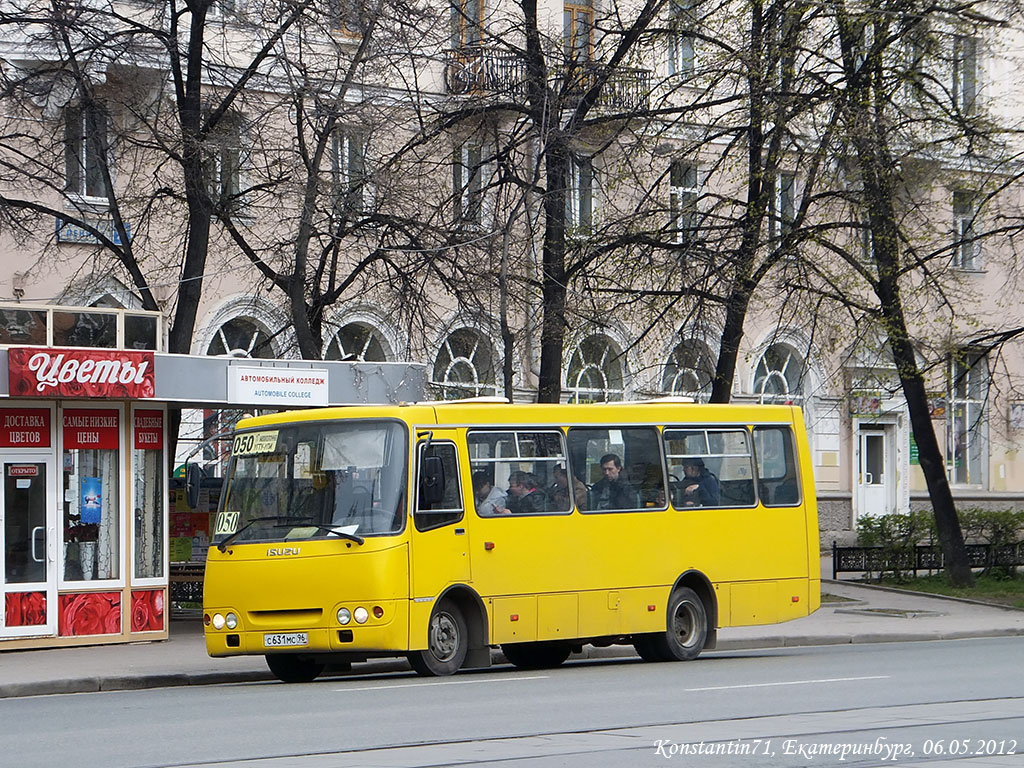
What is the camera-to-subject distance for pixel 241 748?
33.4 feet

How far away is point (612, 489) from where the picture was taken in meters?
17.8

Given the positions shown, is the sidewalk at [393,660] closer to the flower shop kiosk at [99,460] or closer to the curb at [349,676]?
the curb at [349,676]

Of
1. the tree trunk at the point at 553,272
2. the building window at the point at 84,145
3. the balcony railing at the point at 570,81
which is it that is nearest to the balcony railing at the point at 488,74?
the balcony railing at the point at 570,81

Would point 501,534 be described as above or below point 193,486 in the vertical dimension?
below

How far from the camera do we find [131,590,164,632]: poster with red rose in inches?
787

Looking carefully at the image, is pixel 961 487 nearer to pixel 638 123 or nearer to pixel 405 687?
pixel 638 123

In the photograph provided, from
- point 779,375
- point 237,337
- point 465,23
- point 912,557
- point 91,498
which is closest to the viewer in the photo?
point 91,498

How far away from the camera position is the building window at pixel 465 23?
24.3m

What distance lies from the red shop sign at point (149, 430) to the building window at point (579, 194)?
7.31m

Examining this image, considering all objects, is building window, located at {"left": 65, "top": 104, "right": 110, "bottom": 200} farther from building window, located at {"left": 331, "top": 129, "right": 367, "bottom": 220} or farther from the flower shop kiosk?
the flower shop kiosk

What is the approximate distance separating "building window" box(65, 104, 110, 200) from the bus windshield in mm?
7002

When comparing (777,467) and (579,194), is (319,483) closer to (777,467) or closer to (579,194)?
(777,467)

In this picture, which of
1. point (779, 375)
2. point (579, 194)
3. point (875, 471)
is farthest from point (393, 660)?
point (875, 471)

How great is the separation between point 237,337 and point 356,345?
8.58 ft
